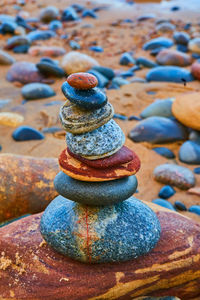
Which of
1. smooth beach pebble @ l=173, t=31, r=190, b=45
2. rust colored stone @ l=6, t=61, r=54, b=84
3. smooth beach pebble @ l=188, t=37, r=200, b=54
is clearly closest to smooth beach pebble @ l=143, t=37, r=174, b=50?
smooth beach pebble @ l=173, t=31, r=190, b=45

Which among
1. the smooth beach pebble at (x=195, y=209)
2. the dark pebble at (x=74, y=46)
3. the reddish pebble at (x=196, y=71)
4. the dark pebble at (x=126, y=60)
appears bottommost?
the dark pebble at (x=74, y=46)

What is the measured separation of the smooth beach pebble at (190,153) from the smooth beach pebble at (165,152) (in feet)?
0.40

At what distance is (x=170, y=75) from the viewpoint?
310 inches

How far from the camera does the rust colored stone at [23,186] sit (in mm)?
3746

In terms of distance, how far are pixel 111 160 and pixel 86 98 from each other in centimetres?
44

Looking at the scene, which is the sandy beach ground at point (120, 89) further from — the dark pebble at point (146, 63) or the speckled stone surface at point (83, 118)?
the speckled stone surface at point (83, 118)

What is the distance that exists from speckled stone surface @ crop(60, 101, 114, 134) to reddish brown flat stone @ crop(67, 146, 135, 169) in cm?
20

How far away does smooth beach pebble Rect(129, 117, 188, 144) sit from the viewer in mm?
5570

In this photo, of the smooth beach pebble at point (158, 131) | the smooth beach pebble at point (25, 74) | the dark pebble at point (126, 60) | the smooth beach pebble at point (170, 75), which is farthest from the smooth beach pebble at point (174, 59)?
the smooth beach pebble at point (158, 131)

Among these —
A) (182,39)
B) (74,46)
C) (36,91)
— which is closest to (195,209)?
(36,91)

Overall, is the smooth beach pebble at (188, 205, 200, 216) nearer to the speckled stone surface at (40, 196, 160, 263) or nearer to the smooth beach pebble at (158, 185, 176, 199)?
the smooth beach pebble at (158, 185, 176, 199)

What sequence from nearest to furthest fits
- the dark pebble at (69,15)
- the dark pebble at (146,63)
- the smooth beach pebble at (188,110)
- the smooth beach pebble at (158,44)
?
the smooth beach pebble at (188,110) → the dark pebble at (146,63) → the smooth beach pebble at (158,44) → the dark pebble at (69,15)

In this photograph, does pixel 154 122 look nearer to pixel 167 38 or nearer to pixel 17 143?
pixel 17 143

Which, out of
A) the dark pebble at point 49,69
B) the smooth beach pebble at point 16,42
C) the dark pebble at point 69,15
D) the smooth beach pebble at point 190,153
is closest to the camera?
the smooth beach pebble at point 190,153
